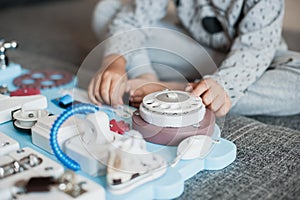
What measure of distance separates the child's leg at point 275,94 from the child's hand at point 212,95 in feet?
0.52

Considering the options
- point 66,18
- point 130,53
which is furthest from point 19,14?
point 130,53

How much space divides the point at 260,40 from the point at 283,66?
0.08m

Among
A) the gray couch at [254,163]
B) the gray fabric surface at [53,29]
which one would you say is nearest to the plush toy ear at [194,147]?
the gray couch at [254,163]

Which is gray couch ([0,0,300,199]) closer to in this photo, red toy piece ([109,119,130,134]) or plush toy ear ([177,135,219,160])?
plush toy ear ([177,135,219,160])

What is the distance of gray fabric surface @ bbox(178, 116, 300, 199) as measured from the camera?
1.91 ft

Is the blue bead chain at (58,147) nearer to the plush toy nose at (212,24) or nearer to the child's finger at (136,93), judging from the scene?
the child's finger at (136,93)

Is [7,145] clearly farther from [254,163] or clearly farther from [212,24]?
[212,24]

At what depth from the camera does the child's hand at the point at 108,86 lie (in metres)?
0.83

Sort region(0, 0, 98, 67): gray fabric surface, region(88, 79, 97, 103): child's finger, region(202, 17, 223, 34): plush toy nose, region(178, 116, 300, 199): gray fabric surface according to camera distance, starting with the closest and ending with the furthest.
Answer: region(178, 116, 300, 199): gray fabric surface, region(88, 79, 97, 103): child's finger, region(202, 17, 223, 34): plush toy nose, region(0, 0, 98, 67): gray fabric surface

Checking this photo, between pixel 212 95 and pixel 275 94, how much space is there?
0.25 meters

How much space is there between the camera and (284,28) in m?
1.53

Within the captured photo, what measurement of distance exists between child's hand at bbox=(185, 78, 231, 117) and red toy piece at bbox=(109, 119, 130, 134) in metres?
0.13

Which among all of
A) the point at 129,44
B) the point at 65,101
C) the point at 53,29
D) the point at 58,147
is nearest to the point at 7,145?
A: the point at 58,147

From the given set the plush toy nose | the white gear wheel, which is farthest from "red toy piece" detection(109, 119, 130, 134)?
the plush toy nose
